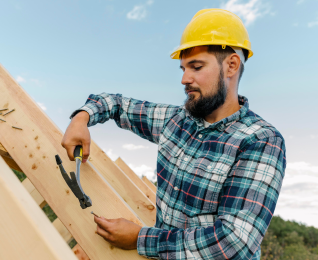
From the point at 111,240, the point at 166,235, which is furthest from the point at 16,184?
the point at 166,235

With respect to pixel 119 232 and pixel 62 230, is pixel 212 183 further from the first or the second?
pixel 62 230

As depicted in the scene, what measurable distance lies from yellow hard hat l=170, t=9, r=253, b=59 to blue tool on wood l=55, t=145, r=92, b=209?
0.88 m

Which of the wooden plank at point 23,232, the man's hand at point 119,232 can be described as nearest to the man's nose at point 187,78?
the man's hand at point 119,232

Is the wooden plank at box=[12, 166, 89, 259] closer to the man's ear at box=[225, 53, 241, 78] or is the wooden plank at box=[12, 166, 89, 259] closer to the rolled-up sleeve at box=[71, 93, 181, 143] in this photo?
the rolled-up sleeve at box=[71, 93, 181, 143]

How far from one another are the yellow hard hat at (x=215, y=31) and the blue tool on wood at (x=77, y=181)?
34.7 inches

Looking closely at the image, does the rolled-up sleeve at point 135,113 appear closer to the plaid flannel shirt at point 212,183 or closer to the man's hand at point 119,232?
the plaid flannel shirt at point 212,183

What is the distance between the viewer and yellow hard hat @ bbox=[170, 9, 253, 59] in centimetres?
155

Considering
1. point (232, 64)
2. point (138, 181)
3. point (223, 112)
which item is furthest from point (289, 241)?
point (232, 64)

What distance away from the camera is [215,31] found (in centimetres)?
157

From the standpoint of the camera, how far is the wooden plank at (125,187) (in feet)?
7.23

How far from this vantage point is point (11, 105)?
5.11 feet

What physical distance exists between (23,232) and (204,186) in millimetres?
835

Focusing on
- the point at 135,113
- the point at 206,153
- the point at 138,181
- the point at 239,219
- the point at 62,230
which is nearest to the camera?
the point at 239,219

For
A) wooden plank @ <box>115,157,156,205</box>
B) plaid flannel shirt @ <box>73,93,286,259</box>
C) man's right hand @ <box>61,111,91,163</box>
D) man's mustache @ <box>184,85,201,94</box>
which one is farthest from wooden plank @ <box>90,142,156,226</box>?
man's mustache @ <box>184,85,201,94</box>
